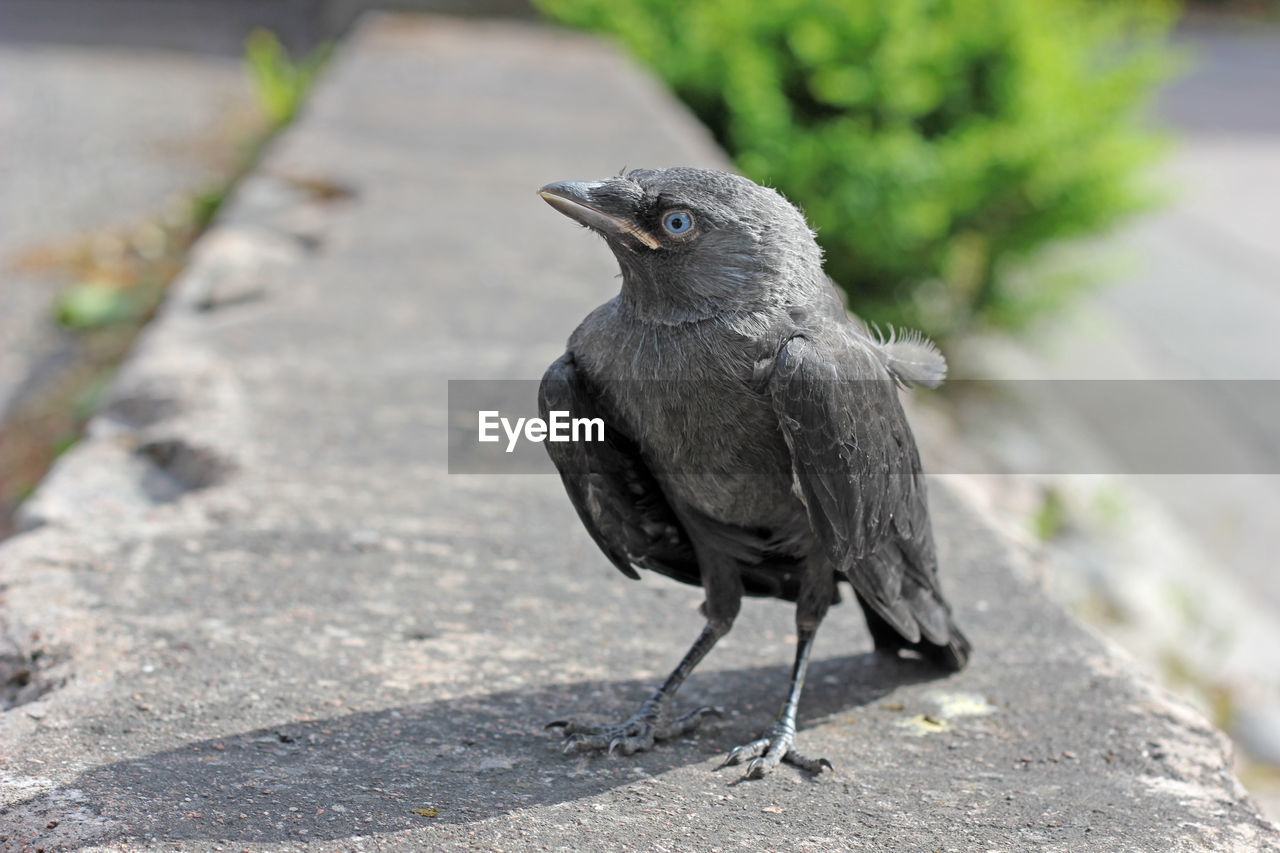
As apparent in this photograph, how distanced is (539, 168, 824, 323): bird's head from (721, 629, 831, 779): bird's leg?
2.56 ft

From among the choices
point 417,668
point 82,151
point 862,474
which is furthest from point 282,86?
point 862,474

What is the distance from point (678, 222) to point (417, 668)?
1128 millimetres

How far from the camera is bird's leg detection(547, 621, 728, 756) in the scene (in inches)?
96.6

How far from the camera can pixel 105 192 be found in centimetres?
858

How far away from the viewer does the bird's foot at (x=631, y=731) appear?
8.04ft

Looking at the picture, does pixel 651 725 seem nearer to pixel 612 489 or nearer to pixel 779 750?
pixel 779 750

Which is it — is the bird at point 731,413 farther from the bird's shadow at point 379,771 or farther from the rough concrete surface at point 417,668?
the rough concrete surface at point 417,668

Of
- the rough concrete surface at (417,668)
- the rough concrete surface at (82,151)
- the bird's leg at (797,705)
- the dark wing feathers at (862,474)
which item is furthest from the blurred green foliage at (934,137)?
the bird's leg at (797,705)

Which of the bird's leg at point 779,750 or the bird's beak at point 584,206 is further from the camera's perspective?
the bird's leg at point 779,750

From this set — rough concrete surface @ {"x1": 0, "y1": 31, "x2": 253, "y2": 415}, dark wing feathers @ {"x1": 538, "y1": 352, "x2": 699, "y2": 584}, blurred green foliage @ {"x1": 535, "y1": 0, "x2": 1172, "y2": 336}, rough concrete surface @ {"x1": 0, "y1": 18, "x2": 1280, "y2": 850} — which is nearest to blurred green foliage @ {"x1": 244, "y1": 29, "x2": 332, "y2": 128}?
rough concrete surface @ {"x1": 0, "y1": 31, "x2": 253, "y2": 415}

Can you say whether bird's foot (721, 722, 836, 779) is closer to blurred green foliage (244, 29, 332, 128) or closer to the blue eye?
the blue eye

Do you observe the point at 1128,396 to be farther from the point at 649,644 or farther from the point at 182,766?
the point at 182,766

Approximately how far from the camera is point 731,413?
7.46ft

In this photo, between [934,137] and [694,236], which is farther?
[934,137]
